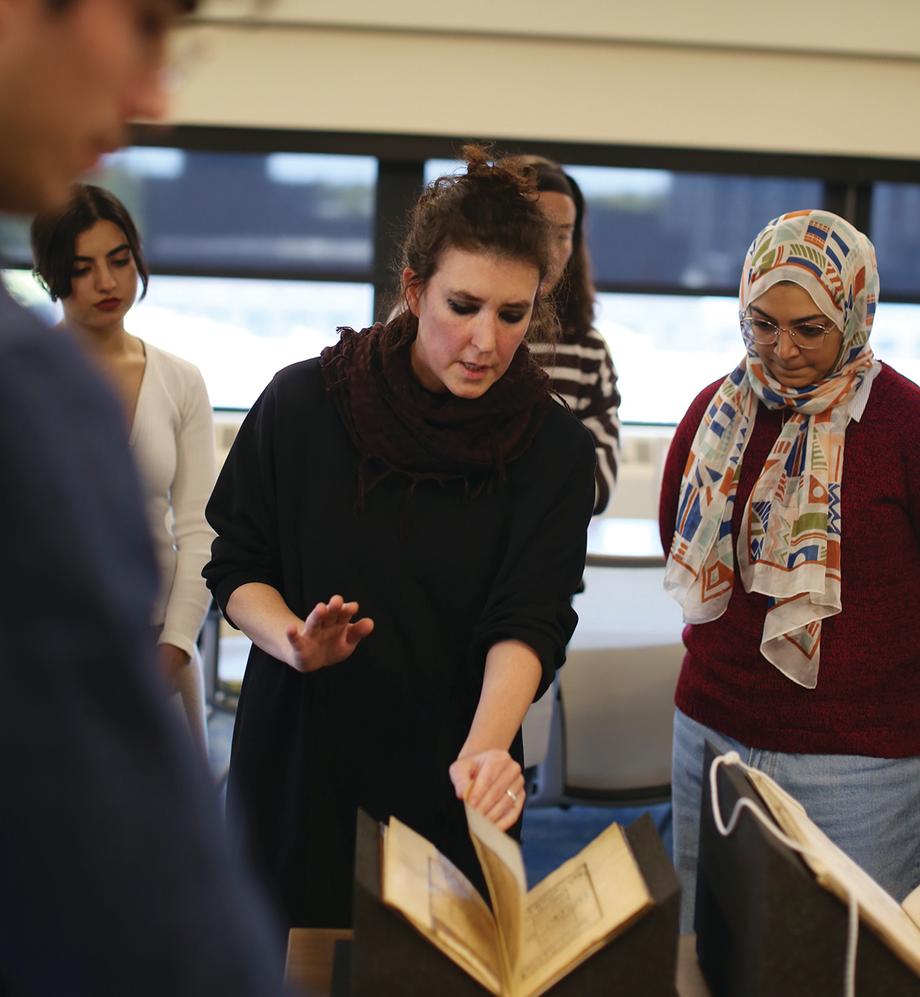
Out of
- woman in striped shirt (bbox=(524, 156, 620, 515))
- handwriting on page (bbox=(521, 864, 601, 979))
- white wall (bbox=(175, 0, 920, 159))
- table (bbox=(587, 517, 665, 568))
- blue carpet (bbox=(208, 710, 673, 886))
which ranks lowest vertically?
blue carpet (bbox=(208, 710, 673, 886))

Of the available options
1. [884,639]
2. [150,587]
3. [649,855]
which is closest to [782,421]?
[884,639]

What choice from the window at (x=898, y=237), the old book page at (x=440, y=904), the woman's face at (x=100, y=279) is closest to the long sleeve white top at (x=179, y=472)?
the woman's face at (x=100, y=279)

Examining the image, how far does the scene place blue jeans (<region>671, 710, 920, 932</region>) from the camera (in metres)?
1.67

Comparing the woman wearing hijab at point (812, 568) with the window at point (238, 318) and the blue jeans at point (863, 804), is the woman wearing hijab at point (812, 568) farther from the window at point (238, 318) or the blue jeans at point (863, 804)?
the window at point (238, 318)

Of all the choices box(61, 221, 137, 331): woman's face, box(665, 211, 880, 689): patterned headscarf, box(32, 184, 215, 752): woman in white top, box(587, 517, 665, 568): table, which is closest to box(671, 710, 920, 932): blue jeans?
box(665, 211, 880, 689): patterned headscarf

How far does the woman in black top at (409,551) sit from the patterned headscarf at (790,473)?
0.40 metres

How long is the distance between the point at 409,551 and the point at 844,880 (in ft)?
2.21

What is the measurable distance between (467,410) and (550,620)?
0.29 m

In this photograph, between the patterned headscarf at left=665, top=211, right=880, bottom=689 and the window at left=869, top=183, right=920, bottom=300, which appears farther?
the window at left=869, top=183, right=920, bottom=300

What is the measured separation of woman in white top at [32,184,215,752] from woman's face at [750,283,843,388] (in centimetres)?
100

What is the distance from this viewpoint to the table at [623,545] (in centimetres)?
347

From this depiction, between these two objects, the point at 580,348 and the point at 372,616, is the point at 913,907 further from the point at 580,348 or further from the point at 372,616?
the point at 580,348

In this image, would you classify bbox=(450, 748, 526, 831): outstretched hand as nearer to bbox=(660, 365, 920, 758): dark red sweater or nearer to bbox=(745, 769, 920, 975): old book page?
bbox=(745, 769, 920, 975): old book page

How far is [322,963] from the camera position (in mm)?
1161
